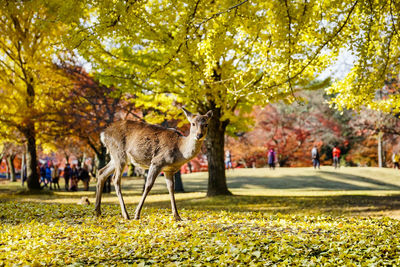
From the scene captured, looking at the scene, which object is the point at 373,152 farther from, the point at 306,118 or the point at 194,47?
the point at 194,47

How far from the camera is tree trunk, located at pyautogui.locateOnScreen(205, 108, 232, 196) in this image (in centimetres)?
1616

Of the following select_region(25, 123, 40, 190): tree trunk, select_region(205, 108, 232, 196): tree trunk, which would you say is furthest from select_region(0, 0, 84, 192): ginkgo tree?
select_region(205, 108, 232, 196): tree trunk

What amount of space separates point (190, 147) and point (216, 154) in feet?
28.3

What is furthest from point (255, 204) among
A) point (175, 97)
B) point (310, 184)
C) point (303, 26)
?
point (310, 184)

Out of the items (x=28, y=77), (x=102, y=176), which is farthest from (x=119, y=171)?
(x=28, y=77)

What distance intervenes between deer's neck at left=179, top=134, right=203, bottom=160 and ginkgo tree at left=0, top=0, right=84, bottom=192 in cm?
1321

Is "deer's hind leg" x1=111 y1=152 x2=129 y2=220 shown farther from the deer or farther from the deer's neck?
the deer's neck

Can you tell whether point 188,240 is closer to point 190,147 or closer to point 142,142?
point 190,147

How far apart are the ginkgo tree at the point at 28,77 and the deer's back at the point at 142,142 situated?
38.7 ft

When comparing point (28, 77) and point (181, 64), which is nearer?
point (181, 64)

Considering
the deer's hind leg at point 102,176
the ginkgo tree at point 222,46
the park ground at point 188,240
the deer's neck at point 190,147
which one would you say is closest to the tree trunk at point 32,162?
the ginkgo tree at point 222,46

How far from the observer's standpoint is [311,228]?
699cm

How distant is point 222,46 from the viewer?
1062cm

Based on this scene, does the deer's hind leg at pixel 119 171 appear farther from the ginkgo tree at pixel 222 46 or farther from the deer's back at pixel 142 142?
the ginkgo tree at pixel 222 46
